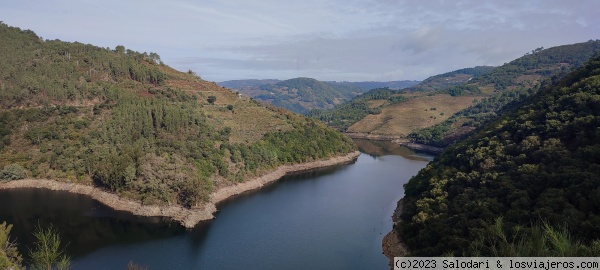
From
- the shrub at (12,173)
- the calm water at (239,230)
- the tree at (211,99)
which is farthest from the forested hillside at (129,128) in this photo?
the calm water at (239,230)

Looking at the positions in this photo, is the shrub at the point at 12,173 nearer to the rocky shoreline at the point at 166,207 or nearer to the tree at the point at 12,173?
the tree at the point at 12,173

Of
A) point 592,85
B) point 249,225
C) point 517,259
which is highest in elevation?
point 592,85

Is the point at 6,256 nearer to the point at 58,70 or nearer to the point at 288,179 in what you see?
the point at 288,179

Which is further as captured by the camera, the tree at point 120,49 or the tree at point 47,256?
the tree at point 120,49

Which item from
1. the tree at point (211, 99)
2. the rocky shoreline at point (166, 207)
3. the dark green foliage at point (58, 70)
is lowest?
the rocky shoreline at point (166, 207)

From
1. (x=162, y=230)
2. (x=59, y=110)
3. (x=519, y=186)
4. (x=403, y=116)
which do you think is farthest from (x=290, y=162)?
(x=403, y=116)

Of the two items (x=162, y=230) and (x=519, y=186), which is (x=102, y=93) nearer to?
(x=162, y=230)

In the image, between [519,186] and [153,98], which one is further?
[153,98]
